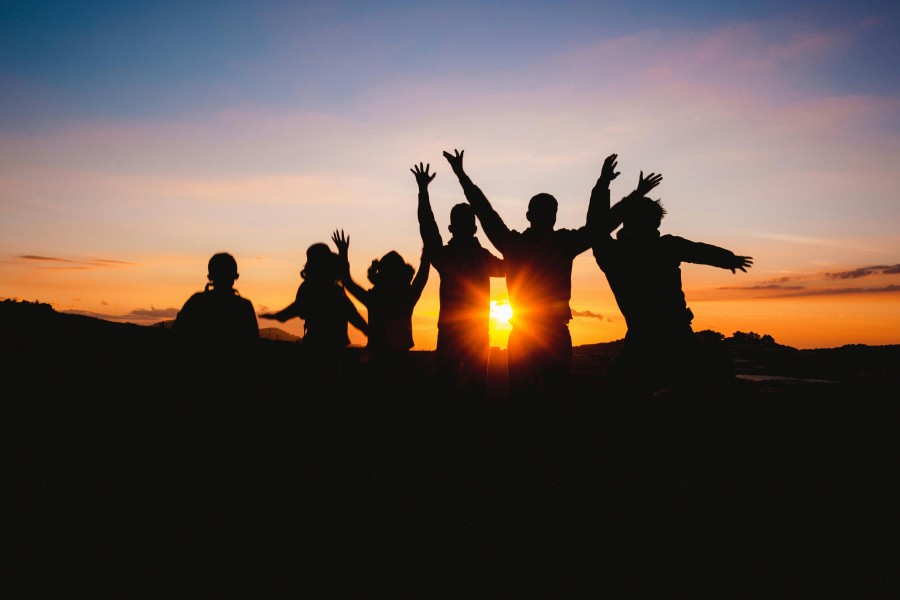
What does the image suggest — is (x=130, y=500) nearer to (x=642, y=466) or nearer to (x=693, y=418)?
(x=642, y=466)

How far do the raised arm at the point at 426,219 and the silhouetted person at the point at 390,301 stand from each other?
97 centimetres

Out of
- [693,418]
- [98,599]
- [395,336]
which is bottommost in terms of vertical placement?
[98,599]

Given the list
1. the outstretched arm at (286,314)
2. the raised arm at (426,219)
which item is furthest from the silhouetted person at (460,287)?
the outstretched arm at (286,314)

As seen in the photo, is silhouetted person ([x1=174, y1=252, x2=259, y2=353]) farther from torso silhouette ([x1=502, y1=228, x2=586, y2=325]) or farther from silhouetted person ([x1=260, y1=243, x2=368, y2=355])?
torso silhouette ([x1=502, y1=228, x2=586, y2=325])

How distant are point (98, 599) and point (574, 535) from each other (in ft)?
8.62

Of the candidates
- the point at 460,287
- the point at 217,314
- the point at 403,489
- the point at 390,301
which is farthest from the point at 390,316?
the point at 403,489

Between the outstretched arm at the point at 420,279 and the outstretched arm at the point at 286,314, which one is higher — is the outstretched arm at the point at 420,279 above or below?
above

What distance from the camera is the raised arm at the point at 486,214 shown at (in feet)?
17.1

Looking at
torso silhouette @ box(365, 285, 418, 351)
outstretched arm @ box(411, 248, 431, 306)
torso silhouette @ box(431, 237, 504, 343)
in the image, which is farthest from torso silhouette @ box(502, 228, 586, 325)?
torso silhouette @ box(365, 285, 418, 351)

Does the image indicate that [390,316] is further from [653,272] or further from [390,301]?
[653,272]

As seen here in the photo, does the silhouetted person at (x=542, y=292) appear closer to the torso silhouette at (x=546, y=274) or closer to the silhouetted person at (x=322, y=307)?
the torso silhouette at (x=546, y=274)

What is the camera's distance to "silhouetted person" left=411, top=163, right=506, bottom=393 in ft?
18.7

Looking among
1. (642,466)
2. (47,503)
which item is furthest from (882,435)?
(47,503)

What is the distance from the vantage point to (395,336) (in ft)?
22.7
